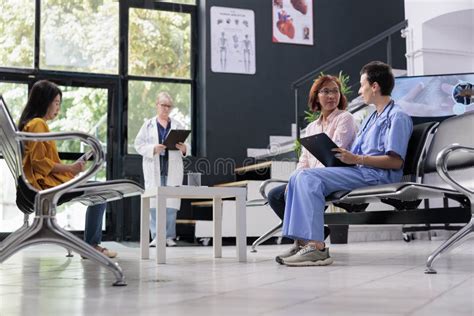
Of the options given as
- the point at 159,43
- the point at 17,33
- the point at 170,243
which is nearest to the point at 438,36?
the point at 159,43

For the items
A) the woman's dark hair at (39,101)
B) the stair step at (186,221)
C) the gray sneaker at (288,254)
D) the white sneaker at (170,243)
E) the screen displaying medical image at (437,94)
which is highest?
the screen displaying medical image at (437,94)

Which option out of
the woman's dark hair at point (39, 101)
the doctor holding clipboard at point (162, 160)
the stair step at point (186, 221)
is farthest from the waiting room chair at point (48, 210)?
the stair step at point (186, 221)

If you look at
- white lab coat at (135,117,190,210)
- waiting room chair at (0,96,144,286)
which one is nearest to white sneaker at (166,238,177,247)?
white lab coat at (135,117,190,210)

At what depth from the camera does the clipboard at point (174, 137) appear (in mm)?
5047

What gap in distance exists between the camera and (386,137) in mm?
3062

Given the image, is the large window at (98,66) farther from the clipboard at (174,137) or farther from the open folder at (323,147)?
the open folder at (323,147)

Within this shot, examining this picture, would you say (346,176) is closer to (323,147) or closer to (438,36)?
(323,147)

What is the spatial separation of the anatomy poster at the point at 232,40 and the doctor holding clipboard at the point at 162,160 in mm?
2121

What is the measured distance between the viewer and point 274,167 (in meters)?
6.14

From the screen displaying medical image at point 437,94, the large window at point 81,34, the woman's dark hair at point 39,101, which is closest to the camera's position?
the woman's dark hair at point 39,101

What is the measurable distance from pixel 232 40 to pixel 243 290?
6.06m

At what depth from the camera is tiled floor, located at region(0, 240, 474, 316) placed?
162cm

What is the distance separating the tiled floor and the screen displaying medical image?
2409mm

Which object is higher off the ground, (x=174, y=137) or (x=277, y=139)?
(x=277, y=139)
